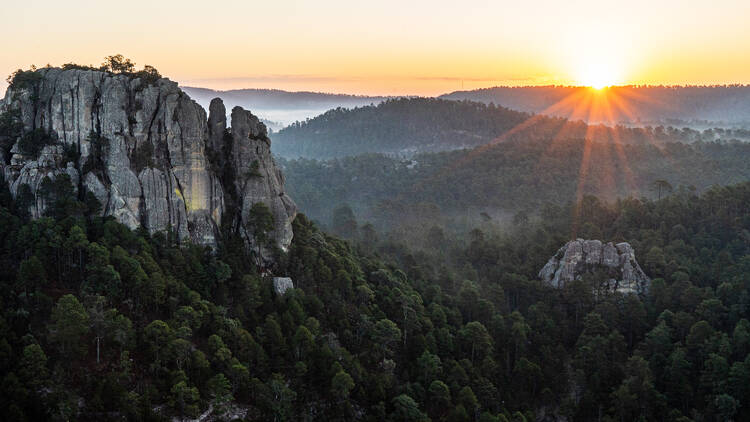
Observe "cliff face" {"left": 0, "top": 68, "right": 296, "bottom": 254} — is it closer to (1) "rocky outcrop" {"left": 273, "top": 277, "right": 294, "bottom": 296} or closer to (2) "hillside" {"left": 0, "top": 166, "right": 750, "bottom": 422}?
(2) "hillside" {"left": 0, "top": 166, "right": 750, "bottom": 422}

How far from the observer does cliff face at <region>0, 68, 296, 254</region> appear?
51.3 meters

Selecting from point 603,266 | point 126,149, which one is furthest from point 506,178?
point 126,149

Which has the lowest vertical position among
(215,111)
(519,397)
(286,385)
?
(519,397)

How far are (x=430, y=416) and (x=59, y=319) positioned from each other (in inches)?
1099

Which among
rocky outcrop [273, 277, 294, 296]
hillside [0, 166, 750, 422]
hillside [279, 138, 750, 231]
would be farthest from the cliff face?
hillside [279, 138, 750, 231]

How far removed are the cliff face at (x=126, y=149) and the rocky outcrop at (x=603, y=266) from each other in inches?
1612

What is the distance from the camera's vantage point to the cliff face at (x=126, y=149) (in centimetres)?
5134

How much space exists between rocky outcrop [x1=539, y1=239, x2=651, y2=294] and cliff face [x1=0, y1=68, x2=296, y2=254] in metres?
40.9

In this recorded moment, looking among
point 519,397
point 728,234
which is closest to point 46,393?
point 519,397

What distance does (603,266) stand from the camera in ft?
246

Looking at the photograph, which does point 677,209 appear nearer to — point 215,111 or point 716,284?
point 716,284

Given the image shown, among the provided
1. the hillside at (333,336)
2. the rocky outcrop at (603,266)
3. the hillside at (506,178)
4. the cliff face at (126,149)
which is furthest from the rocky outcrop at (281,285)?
the hillside at (506,178)

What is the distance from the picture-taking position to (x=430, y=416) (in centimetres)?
5231

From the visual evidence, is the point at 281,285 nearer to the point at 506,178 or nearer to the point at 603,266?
the point at 603,266
